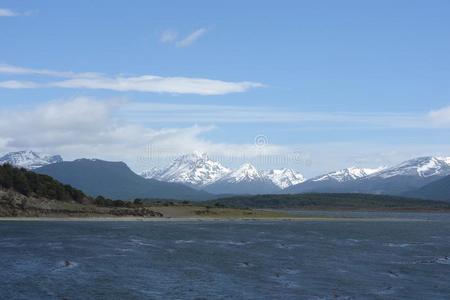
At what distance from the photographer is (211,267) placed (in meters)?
78.0

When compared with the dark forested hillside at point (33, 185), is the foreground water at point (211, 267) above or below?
below

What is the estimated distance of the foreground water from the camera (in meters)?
60.5

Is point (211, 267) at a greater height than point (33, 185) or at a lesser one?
lesser

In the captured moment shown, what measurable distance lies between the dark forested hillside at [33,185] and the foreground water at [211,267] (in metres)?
52.9

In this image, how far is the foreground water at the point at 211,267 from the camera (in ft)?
199

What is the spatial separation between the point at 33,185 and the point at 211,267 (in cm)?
11212

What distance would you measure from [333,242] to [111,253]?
43758 millimetres

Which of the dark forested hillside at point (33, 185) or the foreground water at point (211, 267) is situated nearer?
the foreground water at point (211, 267)

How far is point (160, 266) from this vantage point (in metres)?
78.1

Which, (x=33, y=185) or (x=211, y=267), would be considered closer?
(x=211, y=267)

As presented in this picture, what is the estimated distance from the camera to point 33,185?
18025 centimetres

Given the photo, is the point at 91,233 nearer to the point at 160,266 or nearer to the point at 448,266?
the point at 160,266

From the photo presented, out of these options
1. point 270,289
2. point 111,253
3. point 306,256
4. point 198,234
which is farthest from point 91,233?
point 270,289

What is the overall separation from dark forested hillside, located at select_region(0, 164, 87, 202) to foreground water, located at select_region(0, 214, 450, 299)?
52.9 metres
